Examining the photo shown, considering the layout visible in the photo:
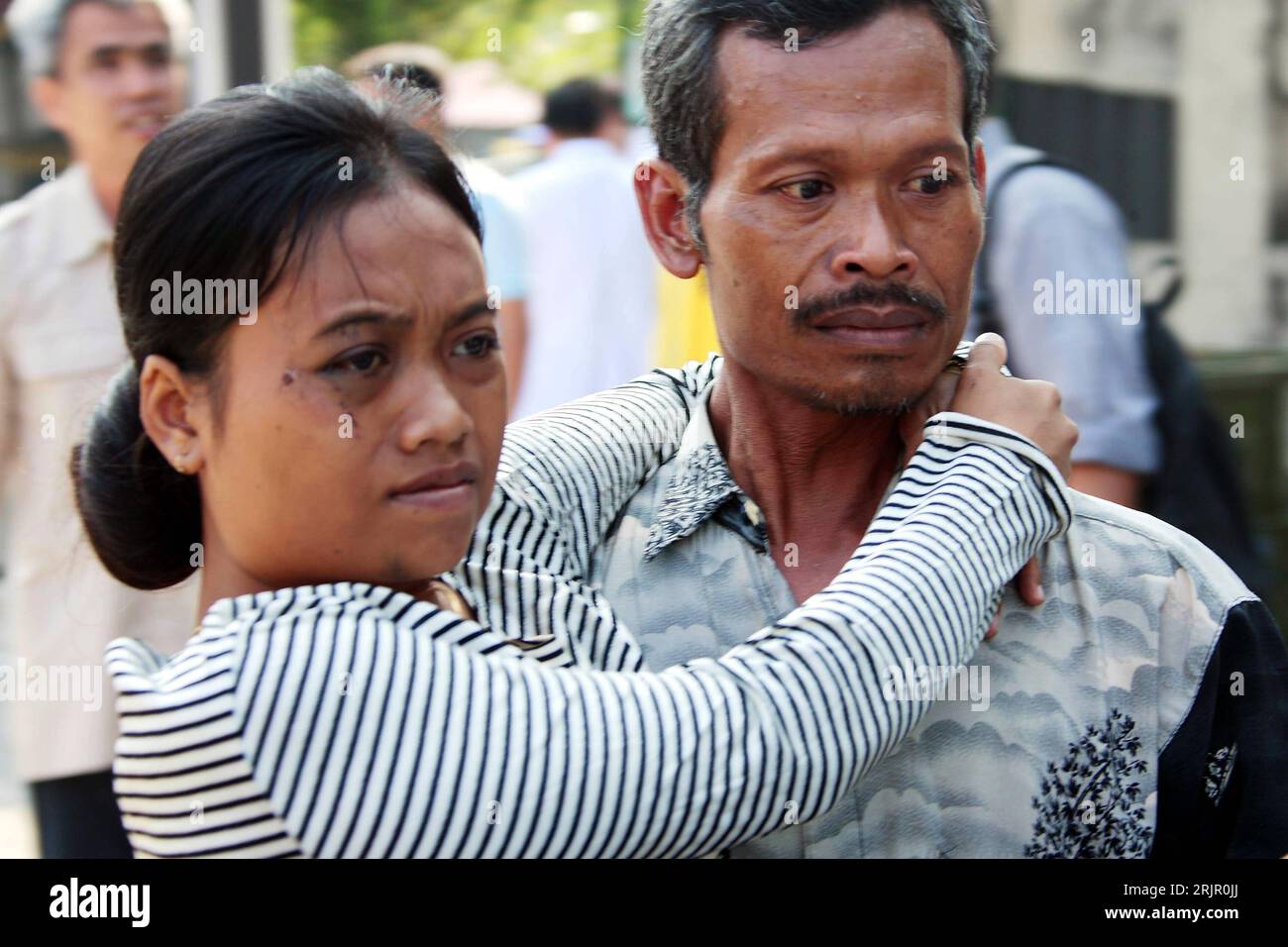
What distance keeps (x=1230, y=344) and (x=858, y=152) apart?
2.98m

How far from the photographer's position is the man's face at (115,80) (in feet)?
10.6

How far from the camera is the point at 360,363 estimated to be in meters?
1.40

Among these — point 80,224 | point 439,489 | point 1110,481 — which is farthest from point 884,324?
point 80,224

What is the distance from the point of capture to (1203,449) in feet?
10.2

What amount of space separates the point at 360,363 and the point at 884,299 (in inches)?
21.5

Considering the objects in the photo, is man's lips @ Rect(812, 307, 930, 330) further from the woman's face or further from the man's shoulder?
the woman's face

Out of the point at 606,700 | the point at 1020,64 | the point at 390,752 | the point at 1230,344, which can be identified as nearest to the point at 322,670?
the point at 390,752

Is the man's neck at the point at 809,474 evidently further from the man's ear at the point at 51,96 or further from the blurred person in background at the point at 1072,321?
the man's ear at the point at 51,96

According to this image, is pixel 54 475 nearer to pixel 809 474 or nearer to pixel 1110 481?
pixel 809 474

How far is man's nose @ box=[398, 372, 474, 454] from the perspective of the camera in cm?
140

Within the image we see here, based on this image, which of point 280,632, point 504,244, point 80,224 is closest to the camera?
point 280,632

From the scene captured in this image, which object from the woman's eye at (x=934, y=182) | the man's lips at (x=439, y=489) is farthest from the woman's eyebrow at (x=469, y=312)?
the woman's eye at (x=934, y=182)

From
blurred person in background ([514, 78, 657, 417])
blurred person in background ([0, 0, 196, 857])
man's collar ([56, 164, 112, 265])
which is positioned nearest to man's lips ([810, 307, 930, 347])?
blurred person in background ([0, 0, 196, 857])

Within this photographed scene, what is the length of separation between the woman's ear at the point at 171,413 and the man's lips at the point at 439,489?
8.0 inches
